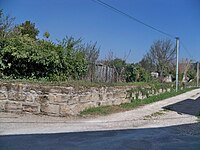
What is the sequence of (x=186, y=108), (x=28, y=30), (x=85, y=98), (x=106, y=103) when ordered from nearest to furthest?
(x=85, y=98)
(x=106, y=103)
(x=186, y=108)
(x=28, y=30)

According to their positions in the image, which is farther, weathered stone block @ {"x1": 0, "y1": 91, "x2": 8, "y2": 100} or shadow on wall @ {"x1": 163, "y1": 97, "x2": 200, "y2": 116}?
shadow on wall @ {"x1": 163, "y1": 97, "x2": 200, "y2": 116}

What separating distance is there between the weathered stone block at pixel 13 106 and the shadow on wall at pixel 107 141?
3.72 m

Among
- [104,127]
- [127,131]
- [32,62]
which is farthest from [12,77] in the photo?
[127,131]

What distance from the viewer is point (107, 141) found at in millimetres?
6551

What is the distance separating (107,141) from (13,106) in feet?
16.6

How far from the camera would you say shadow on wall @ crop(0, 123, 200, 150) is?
595 centimetres

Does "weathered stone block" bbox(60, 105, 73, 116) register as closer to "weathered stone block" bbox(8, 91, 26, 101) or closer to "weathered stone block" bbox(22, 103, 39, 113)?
"weathered stone block" bbox(22, 103, 39, 113)

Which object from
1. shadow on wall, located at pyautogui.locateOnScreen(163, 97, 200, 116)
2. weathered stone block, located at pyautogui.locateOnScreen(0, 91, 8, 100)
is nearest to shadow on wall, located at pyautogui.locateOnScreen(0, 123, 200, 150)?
weathered stone block, located at pyautogui.locateOnScreen(0, 91, 8, 100)

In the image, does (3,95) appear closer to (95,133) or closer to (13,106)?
(13,106)

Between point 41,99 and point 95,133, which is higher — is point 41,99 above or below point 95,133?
above

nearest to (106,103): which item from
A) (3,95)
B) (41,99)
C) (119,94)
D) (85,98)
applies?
(119,94)

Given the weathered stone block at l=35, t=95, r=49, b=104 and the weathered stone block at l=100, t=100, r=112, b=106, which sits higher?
the weathered stone block at l=35, t=95, r=49, b=104

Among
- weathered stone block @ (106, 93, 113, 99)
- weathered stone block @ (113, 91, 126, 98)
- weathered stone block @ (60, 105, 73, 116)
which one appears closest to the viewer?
weathered stone block @ (60, 105, 73, 116)

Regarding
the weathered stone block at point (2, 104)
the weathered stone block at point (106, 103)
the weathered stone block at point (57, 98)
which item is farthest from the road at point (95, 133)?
the weathered stone block at point (106, 103)
